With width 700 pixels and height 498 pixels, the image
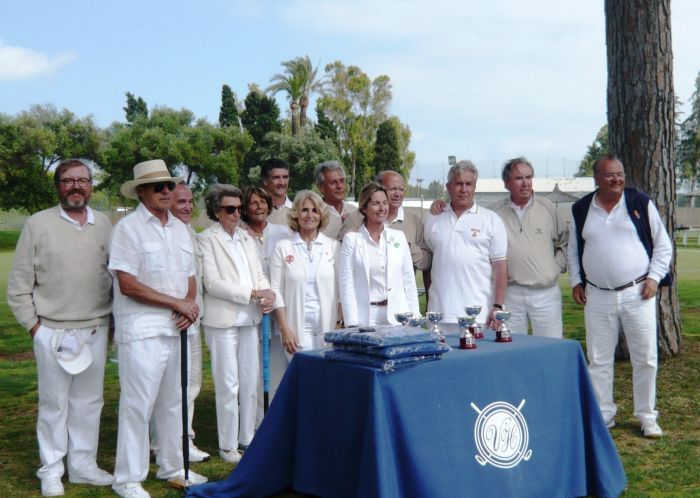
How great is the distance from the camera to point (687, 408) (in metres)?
6.93

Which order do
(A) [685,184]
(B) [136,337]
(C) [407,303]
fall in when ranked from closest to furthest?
(B) [136,337]
(C) [407,303]
(A) [685,184]

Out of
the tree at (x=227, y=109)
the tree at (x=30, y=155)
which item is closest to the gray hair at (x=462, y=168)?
the tree at (x=30, y=155)

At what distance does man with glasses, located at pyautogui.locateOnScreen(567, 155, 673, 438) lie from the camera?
6.05 m

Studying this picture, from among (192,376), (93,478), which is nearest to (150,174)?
(192,376)

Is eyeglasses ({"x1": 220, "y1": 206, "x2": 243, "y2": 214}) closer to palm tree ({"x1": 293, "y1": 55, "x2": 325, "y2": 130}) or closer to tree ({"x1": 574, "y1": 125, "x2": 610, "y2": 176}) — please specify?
palm tree ({"x1": 293, "y1": 55, "x2": 325, "y2": 130})

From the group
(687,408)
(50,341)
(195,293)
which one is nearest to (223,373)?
(195,293)

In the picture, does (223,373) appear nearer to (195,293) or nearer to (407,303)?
(195,293)

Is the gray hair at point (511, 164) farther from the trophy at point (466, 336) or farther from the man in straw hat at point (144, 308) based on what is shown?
the man in straw hat at point (144, 308)

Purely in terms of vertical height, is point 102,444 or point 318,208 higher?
point 318,208

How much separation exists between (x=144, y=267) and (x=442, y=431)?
213cm

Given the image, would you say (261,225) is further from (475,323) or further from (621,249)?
(621,249)

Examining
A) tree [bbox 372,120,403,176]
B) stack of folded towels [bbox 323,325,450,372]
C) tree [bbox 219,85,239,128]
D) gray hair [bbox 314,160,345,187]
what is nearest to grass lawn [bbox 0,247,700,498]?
stack of folded towels [bbox 323,325,450,372]

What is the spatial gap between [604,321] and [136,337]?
3.59 m

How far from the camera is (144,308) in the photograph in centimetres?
488
